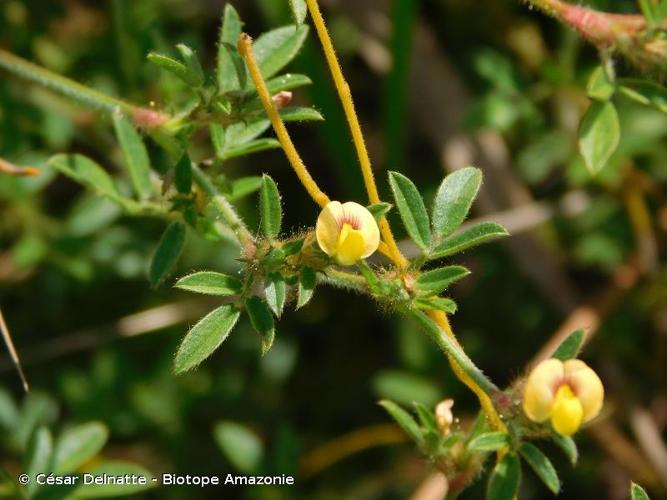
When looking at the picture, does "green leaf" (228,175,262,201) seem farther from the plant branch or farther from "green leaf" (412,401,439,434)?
"green leaf" (412,401,439,434)

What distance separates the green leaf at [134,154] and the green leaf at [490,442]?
1.01 m

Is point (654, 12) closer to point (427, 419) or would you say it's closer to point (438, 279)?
point (438, 279)

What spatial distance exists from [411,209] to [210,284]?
1.34 ft

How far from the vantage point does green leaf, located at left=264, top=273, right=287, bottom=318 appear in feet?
5.50

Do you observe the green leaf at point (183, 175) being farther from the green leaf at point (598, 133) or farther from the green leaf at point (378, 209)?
the green leaf at point (598, 133)

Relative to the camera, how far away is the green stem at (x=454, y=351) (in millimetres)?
1722

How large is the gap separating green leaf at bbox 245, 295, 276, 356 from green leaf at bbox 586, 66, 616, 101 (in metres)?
0.86

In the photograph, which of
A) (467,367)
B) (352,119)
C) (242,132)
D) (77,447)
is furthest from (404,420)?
(77,447)

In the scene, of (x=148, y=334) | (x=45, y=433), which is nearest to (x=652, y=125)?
(x=148, y=334)

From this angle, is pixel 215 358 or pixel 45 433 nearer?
pixel 45 433

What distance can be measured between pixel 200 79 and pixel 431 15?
2.08 m

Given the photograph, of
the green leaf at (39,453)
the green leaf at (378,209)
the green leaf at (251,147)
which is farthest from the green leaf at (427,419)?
the green leaf at (39,453)

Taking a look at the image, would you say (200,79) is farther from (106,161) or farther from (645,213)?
(645,213)

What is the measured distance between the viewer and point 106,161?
3375 millimetres
